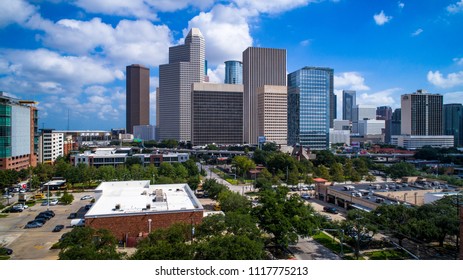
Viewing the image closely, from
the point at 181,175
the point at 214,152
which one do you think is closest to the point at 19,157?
the point at 181,175

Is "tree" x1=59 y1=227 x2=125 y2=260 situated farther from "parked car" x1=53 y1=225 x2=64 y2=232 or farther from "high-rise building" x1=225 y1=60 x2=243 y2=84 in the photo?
"high-rise building" x1=225 y1=60 x2=243 y2=84

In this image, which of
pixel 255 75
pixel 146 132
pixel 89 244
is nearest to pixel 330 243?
pixel 89 244

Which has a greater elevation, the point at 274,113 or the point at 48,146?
the point at 274,113

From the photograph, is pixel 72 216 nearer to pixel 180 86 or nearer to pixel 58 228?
pixel 58 228

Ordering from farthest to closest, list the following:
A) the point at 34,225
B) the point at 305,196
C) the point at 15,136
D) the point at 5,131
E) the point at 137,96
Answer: the point at 137,96
the point at 15,136
the point at 5,131
the point at 305,196
the point at 34,225

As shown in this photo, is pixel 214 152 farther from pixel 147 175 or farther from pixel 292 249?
pixel 292 249
